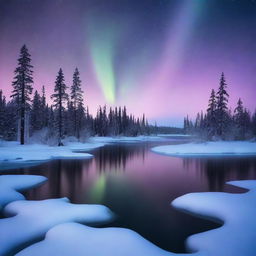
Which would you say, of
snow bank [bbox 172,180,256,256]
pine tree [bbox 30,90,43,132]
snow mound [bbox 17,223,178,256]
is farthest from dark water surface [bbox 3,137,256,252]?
pine tree [bbox 30,90,43,132]

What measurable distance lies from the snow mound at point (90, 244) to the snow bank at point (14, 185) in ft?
13.3

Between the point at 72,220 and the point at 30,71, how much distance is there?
91.8 ft

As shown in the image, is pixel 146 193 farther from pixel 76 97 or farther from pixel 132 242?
pixel 76 97

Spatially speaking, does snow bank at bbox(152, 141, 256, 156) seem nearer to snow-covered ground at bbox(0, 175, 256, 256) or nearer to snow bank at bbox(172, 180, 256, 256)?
snow bank at bbox(172, 180, 256, 256)

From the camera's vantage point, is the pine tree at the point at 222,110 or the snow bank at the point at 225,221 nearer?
the snow bank at the point at 225,221

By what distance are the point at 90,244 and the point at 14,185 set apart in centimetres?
788

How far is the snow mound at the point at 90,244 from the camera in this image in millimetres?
4445

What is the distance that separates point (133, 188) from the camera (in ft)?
36.6

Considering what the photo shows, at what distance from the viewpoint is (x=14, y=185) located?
10594 millimetres

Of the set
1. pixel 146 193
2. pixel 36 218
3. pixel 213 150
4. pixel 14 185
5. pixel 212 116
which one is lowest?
pixel 146 193

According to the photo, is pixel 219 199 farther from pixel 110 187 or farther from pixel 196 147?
pixel 196 147

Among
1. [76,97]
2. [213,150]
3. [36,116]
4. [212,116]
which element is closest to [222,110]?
[212,116]

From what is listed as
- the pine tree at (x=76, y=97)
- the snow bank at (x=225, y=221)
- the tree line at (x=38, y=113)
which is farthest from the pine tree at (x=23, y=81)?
the snow bank at (x=225, y=221)

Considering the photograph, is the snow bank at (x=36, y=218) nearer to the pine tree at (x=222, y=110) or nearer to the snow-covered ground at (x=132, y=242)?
the snow-covered ground at (x=132, y=242)
